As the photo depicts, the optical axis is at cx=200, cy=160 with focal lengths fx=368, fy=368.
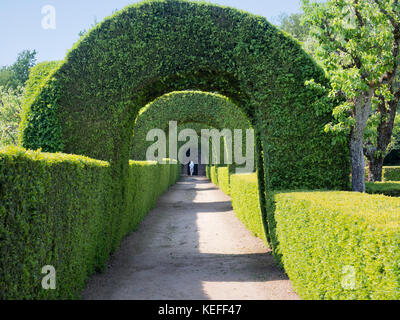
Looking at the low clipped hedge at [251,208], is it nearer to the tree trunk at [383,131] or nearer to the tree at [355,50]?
the tree at [355,50]

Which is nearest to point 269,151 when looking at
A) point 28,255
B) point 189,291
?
point 189,291

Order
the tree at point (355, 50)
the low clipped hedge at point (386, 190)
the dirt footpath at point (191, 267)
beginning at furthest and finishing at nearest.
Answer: the low clipped hedge at point (386, 190) → the tree at point (355, 50) → the dirt footpath at point (191, 267)

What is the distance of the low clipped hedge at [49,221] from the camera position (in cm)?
292

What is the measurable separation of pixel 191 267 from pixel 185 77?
407cm

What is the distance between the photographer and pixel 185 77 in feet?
26.7

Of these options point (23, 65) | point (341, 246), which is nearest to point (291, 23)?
point (23, 65)

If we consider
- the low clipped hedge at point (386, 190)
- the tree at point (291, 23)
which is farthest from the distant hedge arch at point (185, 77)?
the tree at point (291, 23)

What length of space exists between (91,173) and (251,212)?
531cm

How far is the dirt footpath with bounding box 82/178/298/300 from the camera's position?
5.88m

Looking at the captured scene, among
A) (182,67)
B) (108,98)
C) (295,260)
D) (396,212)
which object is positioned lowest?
(295,260)

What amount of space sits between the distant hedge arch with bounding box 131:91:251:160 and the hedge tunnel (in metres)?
10.8

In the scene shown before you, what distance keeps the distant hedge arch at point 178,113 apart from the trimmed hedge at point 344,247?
44.8ft

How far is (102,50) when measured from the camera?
7.93 m
